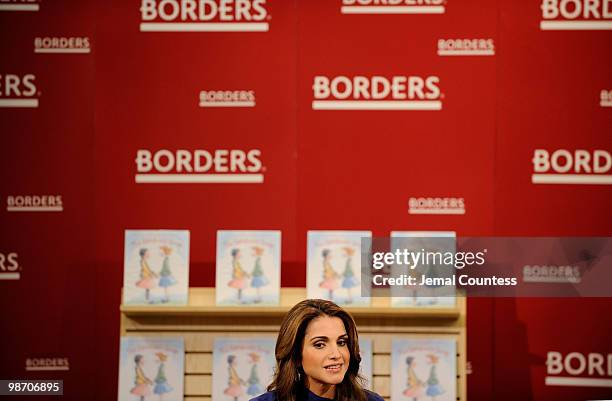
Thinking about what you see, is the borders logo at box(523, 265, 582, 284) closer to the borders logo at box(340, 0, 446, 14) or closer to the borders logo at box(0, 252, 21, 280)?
the borders logo at box(340, 0, 446, 14)

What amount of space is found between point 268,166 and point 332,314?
1772 mm

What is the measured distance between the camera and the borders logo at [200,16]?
4.53 m

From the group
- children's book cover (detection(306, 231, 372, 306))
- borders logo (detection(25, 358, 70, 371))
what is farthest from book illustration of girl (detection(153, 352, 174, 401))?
children's book cover (detection(306, 231, 372, 306))

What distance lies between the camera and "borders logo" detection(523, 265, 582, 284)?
14.4 feet

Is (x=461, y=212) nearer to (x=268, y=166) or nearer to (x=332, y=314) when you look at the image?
(x=268, y=166)

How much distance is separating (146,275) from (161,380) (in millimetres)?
562

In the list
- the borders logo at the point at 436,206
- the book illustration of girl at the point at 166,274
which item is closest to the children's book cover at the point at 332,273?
the borders logo at the point at 436,206

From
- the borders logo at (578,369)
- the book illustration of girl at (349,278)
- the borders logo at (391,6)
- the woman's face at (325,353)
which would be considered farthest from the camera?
the borders logo at (391,6)

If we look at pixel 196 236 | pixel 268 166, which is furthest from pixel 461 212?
pixel 196 236

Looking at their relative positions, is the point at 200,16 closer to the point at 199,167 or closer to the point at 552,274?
the point at 199,167

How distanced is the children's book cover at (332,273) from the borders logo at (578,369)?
119 centimetres

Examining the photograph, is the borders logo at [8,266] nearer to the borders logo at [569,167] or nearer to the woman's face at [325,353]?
the woman's face at [325,353]

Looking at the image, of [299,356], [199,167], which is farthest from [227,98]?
[299,356]

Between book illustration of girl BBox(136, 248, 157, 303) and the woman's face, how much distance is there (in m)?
1.47
